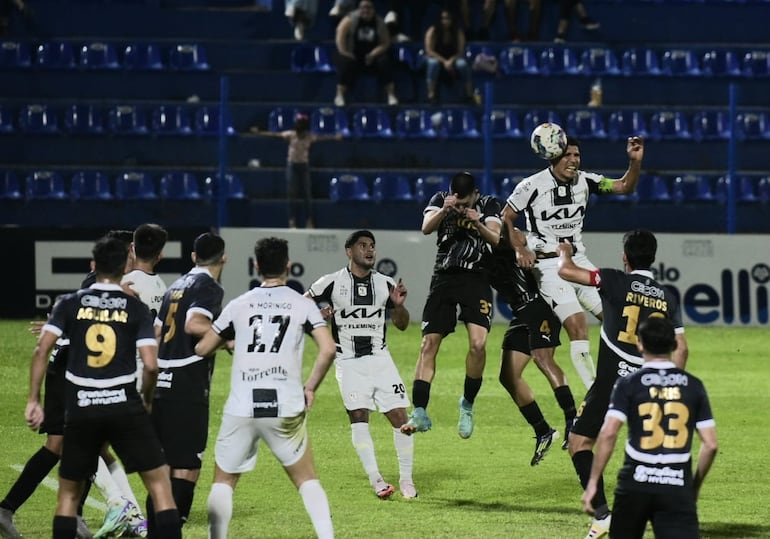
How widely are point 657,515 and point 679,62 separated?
20.2 meters

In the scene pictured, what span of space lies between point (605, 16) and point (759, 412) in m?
13.7

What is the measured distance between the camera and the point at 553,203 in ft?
38.4

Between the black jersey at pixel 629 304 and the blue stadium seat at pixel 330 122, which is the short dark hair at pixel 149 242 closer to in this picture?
the black jersey at pixel 629 304

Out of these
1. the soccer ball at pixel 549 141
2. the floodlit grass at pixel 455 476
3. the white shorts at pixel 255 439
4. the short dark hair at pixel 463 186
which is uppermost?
the soccer ball at pixel 549 141

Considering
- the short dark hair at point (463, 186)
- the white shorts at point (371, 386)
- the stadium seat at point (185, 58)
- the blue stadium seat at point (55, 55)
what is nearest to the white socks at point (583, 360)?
the short dark hair at point (463, 186)

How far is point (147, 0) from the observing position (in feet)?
87.6

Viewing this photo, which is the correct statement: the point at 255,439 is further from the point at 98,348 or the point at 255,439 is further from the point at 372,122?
the point at 372,122

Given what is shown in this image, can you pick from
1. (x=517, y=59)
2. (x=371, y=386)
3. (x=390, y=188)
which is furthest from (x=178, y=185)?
(x=371, y=386)

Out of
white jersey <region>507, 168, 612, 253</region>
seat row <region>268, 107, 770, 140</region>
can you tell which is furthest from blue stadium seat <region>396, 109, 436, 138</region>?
white jersey <region>507, 168, 612, 253</region>

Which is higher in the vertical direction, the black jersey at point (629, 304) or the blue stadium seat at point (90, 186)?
the blue stadium seat at point (90, 186)

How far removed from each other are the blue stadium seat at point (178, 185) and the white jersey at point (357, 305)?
42.3 feet

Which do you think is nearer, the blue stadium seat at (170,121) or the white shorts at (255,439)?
the white shorts at (255,439)

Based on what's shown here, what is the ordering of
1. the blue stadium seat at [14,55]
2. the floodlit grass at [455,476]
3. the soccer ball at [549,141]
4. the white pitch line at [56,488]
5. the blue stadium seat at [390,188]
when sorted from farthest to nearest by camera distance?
the blue stadium seat at [14,55] → the blue stadium seat at [390,188] → the soccer ball at [549,141] → the white pitch line at [56,488] → the floodlit grass at [455,476]

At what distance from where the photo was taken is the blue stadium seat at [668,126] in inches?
987
